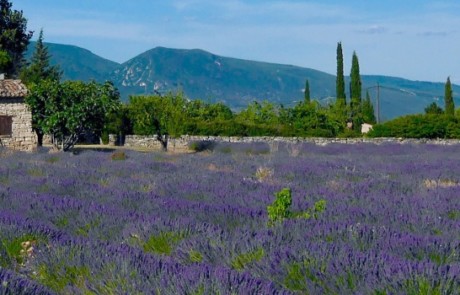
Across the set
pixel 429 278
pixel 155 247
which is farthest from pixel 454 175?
pixel 429 278

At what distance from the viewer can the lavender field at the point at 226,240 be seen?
3214 mm

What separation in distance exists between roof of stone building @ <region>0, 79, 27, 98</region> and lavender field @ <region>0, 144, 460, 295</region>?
25.1 metres

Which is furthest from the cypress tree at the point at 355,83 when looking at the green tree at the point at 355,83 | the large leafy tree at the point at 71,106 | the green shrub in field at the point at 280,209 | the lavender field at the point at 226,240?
the green shrub in field at the point at 280,209

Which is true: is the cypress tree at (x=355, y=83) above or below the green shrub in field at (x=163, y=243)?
above

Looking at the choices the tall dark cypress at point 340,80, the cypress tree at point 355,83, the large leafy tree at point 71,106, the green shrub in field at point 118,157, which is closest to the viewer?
the green shrub in field at point 118,157

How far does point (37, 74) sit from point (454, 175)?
152 ft

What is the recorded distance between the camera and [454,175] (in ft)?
38.2

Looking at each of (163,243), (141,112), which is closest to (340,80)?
(141,112)

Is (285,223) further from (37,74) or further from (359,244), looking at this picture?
(37,74)

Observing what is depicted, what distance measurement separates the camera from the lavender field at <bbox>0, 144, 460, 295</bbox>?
3.21 meters

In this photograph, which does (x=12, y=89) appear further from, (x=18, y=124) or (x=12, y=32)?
(x=12, y=32)

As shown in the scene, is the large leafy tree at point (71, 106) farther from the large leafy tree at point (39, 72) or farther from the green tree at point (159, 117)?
the green tree at point (159, 117)

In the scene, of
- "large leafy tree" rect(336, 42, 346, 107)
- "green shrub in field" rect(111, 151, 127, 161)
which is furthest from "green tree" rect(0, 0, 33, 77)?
"green shrub in field" rect(111, 151, 127, 161)

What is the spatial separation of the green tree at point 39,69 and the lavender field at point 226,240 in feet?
140
